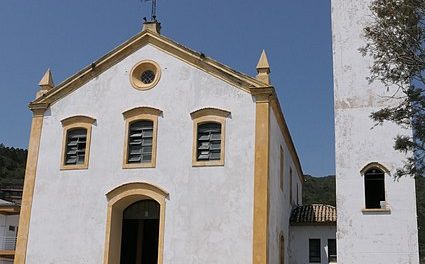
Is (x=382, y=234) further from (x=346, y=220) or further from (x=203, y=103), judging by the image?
(x=203, y=103)

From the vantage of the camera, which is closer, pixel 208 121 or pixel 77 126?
pixel 208 121

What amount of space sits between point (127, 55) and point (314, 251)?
11580 mm

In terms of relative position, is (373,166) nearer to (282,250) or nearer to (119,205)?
(282,250)

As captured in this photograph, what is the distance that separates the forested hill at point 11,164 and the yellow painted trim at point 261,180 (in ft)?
136

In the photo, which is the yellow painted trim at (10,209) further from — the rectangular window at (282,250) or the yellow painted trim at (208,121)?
the rectangular window at (282,250)

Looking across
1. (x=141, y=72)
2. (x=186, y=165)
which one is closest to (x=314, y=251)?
(x=186, y=165)

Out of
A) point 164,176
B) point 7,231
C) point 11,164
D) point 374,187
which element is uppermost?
point 11,164

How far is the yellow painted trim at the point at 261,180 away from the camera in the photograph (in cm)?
1930

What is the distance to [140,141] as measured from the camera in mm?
21969

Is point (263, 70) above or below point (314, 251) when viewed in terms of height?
above

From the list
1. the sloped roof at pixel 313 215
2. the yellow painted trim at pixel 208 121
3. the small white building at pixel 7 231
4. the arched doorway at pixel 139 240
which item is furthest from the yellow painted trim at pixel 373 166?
the small white building at pixel 7 231

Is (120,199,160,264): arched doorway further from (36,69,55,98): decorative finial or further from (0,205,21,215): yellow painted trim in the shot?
(0,205,21,215): yellow painted trim

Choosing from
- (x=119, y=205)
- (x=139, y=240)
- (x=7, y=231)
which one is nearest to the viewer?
(x=119, y=205)

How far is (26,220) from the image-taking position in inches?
878
